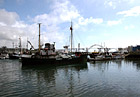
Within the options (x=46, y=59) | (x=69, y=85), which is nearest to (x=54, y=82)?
(x=69, y=85)

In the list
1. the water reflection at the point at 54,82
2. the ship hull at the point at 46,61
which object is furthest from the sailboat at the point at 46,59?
the water reflection at the point at 54,82

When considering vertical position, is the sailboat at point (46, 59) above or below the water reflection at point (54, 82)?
above

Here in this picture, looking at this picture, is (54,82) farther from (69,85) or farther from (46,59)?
(46,59)

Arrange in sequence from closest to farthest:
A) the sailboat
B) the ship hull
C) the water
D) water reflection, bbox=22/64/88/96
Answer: the water
water reflection, bbox=22/64/88/96
the ship hull
the sailboat

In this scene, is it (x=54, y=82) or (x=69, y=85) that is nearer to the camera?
(x=69, y=85)

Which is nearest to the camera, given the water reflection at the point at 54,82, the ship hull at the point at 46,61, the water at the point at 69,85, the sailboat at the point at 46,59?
the water at the point at 69,85

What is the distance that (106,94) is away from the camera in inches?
519

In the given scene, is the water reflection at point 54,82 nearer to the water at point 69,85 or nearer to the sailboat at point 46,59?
the water at point 69,85

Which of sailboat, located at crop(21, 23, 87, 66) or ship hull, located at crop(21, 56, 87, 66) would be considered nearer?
ship hull, located at crop(21, 56, 87, 66)

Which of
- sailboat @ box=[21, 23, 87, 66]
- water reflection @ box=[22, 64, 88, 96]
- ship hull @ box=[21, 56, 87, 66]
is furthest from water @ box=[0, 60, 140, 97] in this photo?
sailboat @ box=[21, 23, 87, 66]

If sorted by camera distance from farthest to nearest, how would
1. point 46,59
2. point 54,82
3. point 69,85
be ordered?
point 46,59, point 54,82, point 69,85

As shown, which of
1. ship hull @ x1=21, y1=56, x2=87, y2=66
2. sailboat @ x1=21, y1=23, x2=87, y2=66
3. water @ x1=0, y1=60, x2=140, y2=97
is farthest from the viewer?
sailboat @ x1=21, y1=23, x2=87, y2=66

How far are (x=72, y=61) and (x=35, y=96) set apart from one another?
38073 millimetres

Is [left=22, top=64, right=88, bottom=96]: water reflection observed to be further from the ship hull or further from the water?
the ship hull
